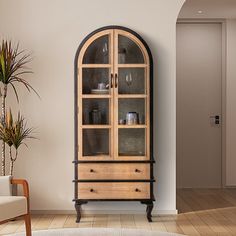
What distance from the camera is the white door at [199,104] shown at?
9.54 m

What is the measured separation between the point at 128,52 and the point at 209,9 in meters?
2.41

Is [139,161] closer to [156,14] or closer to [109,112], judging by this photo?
[109,112]

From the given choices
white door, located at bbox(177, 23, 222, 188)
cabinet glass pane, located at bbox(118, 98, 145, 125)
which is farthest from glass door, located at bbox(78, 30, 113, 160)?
white door, located at bbox(177, 23, 222, 188)

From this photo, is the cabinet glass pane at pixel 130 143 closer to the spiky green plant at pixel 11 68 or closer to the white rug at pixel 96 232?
the white rug at pixel 96 232

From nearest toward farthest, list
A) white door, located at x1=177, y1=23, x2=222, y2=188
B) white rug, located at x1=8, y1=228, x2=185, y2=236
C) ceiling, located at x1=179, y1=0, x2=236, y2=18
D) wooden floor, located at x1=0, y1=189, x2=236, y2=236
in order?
white rug, located at x1=8, y1=228, x2=185, y2=236 → wooden floor, located at x1=0, y1=189, x2=236, y2=236 → ceiling, located at x1=179, y1=0, x2=236, y2=18 → white door, located at x1=177, y1=23, x2=222, y2=188

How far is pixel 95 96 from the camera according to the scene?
6738mm

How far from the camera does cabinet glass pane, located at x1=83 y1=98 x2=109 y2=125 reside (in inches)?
266

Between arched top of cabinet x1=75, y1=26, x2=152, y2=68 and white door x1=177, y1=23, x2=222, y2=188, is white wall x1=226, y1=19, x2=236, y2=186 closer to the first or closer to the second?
white door x1=177, y1=23, x2=222, y2=188

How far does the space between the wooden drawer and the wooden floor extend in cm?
44

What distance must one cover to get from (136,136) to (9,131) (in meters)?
1.31

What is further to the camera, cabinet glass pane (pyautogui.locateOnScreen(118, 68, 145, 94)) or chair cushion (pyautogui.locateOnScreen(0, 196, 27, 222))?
cabinet glass pane (pyautogui.locateOnScreen(118, 68, 145, 94))

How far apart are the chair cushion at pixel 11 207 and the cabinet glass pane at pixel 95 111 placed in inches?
59.8

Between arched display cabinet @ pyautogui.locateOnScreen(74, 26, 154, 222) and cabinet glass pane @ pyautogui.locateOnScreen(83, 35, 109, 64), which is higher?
cabinet glass pane @ pyautogui.locateOnScreen(83, 35, 109, 64)

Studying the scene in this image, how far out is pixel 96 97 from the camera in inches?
266
